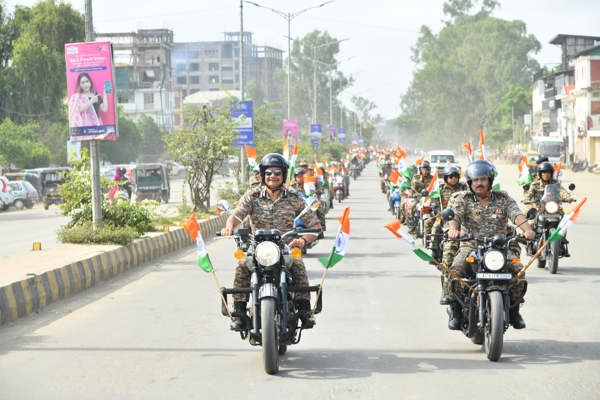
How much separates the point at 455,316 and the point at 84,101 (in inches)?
399

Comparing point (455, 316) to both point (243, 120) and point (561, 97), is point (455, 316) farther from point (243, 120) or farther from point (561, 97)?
point (561, 97)

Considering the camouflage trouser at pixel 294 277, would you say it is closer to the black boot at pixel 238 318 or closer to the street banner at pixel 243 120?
the black boot at pixel 238 318

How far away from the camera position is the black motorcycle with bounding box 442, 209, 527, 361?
8.27 m

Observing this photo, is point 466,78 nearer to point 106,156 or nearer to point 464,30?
point 464,30

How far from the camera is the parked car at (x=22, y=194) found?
152ft

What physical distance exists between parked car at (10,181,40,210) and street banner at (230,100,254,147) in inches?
646

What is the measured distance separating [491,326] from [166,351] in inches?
106

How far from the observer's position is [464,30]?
14162 centimetres

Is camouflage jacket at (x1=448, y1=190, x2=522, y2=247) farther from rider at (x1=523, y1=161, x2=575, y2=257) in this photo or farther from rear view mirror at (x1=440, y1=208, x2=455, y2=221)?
rider at (x1=523, y1=161, x2=575, y2=257)

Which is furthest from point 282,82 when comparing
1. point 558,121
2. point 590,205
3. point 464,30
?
point 590,205

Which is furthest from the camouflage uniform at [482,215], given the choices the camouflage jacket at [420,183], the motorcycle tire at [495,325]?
the camouflage jacket at [420,183]

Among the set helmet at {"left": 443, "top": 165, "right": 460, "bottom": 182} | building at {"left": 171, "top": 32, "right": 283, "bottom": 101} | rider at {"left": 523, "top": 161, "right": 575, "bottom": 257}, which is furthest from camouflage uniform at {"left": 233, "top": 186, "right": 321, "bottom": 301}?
building at {"left": 171, "top": 32, "right": 283, "bottom": 101}

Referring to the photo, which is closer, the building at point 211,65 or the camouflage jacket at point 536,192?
the camouflage jacket at point 536,192

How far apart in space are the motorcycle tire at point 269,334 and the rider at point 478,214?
1806mm
